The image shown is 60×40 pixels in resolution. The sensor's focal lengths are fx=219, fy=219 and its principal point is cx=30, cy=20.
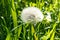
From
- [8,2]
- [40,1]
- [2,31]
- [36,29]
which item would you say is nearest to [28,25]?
[36,29]

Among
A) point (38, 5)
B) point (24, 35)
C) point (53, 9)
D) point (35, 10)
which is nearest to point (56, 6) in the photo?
point (53, 9)

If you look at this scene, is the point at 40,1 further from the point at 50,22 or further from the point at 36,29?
the point at 36,29

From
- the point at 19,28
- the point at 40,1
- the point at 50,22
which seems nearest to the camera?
the point at 19,28

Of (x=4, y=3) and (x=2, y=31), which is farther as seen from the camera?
(x=4, y=3)

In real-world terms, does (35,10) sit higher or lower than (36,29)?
higher

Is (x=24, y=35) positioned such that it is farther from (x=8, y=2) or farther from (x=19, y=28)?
(x=8, y=2)

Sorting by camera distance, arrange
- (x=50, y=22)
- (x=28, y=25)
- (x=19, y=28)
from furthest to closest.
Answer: (x=50, y=22)
(x=28, y=25)
(x=19, y=28)
